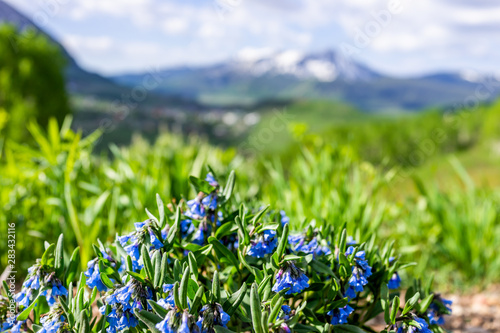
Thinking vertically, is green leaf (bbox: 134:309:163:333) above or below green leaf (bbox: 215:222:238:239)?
below

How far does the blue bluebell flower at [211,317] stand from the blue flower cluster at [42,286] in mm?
511

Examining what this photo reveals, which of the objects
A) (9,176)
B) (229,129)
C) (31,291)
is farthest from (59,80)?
(229,129)

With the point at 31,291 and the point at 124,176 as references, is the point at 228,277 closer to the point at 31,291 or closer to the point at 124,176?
the point at 31,291

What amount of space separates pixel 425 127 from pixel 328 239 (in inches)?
2411

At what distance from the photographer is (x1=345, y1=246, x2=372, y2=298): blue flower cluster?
1258 mm

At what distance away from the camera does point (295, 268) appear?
115cm

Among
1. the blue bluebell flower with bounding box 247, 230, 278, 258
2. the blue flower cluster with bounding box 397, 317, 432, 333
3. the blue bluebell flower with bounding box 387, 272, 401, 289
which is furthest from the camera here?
the blue bluebell flower with bounding box 387, 272, 401, 289

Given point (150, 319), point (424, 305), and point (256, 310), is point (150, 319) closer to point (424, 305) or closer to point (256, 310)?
point (256, 310)

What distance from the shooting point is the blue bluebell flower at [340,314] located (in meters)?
1.28

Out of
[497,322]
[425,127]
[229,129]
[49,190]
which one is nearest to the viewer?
[497,322]

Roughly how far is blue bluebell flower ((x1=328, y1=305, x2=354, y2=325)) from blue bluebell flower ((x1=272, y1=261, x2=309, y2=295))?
0.76 feet

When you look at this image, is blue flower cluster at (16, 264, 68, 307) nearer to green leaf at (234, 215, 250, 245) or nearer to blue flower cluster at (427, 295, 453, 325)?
green leaf at (234, 215, 250, 245)

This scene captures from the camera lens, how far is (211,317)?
103 cm

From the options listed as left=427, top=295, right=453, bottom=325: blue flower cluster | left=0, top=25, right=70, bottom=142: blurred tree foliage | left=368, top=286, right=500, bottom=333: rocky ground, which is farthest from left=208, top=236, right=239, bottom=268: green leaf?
left=0, top=25, right=70, bottom=142: blurred tree foliage
